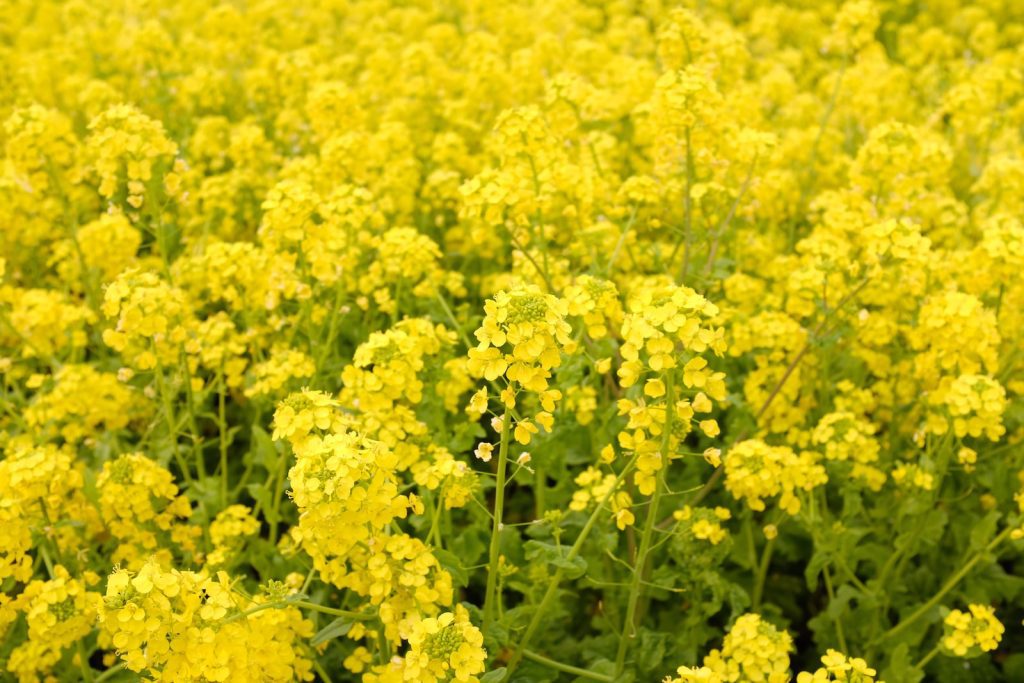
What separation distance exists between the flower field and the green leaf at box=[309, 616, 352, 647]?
2 cm

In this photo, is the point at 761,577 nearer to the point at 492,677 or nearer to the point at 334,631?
the point at 492,677

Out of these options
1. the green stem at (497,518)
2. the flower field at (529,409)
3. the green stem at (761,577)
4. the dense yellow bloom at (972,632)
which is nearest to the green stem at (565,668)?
the flower field at (529,409)

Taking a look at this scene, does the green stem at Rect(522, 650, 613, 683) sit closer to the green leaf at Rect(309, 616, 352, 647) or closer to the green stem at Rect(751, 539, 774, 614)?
the green leaf at Rect(309, 616, 352, 647)

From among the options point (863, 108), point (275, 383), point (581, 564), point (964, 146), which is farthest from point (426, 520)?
point (964, 146)

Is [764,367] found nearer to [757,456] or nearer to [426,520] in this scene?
[757,456]

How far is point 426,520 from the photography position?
3.27m

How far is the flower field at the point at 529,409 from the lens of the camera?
276 cm

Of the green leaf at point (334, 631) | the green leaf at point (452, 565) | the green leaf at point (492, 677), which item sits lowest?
the green leaf at point (334, 631)

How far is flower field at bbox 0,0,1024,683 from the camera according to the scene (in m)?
2.76

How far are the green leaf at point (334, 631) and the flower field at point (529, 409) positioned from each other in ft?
0.05

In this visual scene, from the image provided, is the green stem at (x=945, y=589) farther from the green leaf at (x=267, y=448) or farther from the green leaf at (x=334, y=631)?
the green leaf at (x=267, y=448)

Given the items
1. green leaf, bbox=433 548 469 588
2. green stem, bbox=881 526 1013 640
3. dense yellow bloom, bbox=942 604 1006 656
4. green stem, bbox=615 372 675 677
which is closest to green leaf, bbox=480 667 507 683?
green leaf, bbox=433 548 469 588

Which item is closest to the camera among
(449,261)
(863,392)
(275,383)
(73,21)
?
(275,383)

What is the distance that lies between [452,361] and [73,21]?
671 centimetres
